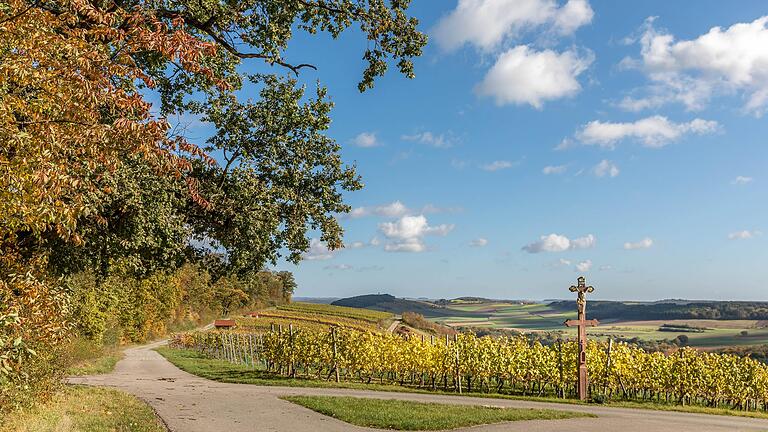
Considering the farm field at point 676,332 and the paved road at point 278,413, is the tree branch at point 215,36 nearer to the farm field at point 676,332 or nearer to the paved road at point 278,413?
the paved road at point 278,413

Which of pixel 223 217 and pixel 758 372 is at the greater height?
pixel 223 217

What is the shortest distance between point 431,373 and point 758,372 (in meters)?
12.9

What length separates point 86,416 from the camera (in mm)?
13508

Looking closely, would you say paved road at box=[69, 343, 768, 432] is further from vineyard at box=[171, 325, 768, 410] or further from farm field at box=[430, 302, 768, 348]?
farm field at box=[430, 302, 768, 348]

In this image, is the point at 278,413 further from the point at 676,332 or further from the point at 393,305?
the point at 393,305

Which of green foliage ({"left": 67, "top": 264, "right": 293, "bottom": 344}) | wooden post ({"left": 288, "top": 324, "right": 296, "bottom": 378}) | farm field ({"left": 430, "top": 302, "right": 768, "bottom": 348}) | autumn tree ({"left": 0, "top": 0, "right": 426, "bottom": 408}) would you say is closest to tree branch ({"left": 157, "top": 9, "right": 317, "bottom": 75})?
autumn tree ({"left": 0, "top": 0, "right": 426, "bottom": 408})

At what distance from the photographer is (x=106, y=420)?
43.2ft

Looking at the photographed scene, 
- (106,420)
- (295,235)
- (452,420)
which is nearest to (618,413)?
(452,420)

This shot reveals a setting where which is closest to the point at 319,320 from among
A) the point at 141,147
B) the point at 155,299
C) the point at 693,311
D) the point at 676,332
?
the point at 155,299

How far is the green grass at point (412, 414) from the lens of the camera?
13492 millimetres

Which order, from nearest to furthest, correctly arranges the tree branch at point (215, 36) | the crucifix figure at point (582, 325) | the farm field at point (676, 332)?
the tree branch at point (215, 36), the crucifix figure at point (582, 325), the farm field at point (676, 332)

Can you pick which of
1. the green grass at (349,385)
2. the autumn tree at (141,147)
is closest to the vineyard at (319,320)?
A: the green grass at (349,385)

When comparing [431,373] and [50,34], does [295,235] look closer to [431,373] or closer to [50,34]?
[50,34]

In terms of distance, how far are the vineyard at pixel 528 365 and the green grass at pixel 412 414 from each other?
7.38 metres
